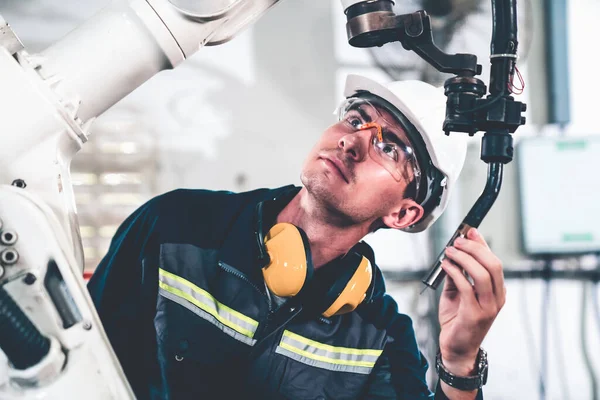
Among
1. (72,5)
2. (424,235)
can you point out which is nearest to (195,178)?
(72,5)

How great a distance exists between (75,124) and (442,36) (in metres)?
Answer: 1.57

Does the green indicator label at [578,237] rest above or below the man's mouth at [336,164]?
below

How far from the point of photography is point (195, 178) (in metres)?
2.45

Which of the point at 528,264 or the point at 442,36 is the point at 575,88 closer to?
the point at 528,264

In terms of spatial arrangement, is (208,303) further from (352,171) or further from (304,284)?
(352,171)

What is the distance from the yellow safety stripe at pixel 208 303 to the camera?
4.54ft

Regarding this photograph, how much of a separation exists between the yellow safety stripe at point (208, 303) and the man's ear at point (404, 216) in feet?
1.70

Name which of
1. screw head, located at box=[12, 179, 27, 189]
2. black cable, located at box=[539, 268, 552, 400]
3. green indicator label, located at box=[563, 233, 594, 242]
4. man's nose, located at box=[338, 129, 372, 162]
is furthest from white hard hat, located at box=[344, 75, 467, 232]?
black cable, located at box=[539, 268, 552, 400]

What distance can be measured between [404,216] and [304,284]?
416 millimetres

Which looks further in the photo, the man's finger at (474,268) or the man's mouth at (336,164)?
the man's mouth at (336,164)

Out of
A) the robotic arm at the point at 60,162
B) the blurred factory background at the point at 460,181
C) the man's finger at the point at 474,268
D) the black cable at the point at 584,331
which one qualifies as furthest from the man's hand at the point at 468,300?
the black cable at the point at 584,331

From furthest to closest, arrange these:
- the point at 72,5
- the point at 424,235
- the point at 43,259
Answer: the point at 424,235 → the point at 72,5 → the point at 43,259

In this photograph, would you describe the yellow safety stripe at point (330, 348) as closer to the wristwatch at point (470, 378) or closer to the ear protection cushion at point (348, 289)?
the ear protection cushion at point (348, 289)

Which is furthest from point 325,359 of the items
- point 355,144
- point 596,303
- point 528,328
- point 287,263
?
point 596,303
